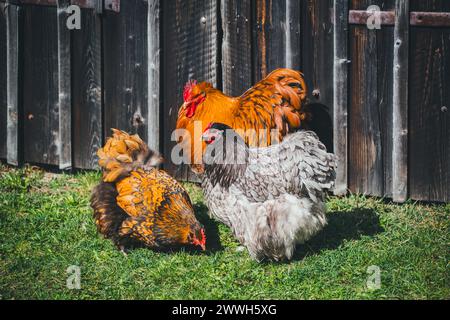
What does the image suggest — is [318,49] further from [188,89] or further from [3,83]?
[3,83]

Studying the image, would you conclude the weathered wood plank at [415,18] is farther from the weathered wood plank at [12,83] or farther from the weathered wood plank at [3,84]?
the weathered wood plank at [3,84]

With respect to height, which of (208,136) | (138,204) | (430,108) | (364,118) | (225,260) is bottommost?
(225,260)

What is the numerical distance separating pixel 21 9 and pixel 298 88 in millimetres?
4042

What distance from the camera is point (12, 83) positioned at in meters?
11.0

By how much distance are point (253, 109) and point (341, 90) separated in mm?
1090

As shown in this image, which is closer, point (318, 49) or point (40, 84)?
point (318, 49)

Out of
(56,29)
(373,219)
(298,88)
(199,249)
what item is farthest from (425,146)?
(56,29)

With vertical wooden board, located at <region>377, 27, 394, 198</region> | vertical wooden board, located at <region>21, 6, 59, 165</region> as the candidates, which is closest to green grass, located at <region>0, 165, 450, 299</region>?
vertical wooden board, located at <region>377, 27, 394, 198</region>

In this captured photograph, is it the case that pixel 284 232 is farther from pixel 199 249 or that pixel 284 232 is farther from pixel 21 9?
pixel 21 9

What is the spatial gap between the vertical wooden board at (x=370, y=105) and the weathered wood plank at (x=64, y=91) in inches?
147

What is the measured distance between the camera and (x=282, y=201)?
27.6 ft

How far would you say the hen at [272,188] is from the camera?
8.38 metres

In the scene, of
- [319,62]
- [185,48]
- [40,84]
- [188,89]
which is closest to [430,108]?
[319,62]

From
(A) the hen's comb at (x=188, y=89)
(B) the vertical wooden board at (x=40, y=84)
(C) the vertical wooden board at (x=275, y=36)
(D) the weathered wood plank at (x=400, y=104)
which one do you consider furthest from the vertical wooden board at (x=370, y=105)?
(B) the vertical wooden board at (x=40, y=84)
